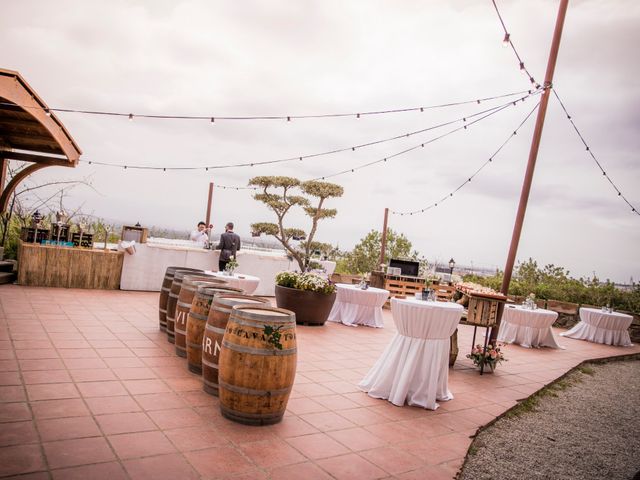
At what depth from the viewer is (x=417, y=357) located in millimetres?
4172

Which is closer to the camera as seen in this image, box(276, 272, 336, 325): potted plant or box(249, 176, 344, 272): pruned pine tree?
box(276, 272, 336, 325): potted plant

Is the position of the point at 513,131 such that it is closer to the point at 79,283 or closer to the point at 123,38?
the point at 123,38

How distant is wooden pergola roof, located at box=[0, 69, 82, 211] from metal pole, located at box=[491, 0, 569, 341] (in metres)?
6.71

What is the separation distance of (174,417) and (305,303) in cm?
461

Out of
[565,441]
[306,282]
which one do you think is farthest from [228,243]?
[565,441]

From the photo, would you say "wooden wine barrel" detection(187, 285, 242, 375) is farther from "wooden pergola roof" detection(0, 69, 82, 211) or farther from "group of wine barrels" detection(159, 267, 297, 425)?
"wooden pergola roof" detection(0, 69, 82, 211)

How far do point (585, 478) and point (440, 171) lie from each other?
10563mm

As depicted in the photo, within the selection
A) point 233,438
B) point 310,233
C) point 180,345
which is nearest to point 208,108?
point 310,233

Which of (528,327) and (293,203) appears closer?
(528,327)

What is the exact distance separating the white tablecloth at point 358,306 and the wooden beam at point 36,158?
5780 millimetres

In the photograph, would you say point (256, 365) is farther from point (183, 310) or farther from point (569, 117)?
point (569, 117)

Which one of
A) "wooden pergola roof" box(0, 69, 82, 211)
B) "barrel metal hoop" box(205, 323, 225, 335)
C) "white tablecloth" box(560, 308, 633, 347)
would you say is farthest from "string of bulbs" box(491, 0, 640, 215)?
"wooden pergola roof" box(0, 69, 82, 211)

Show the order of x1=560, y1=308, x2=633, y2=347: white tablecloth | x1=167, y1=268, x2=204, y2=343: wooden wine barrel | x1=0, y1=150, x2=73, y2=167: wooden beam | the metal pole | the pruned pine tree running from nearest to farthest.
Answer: x1=167, y1=268, x2=204, y2=343: wooden wine barrel → the metal pole → x1=0, y1=150, x2=73, y2=167: wooden beam → x1=560, y1=308, x2=633, y2=347: white tablecloth → the pruned pine tree

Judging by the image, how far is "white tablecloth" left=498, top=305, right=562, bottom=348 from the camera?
28.6 ft
